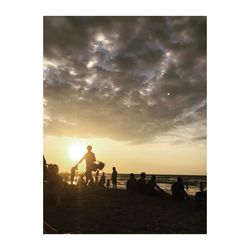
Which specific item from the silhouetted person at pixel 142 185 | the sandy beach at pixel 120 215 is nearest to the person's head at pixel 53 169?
the sandy beach at pixel 120 215

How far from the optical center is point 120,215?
29.1 ft

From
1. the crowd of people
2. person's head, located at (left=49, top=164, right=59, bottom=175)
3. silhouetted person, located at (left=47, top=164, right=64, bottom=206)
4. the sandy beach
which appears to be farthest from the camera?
person's head, located at (left=49, top=164, right=59, bottom=175)

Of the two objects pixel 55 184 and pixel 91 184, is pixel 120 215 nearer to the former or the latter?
pixel 55 184

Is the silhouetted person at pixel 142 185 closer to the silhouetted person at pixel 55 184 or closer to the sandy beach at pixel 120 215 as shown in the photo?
the sandy beach at pixel 120 215

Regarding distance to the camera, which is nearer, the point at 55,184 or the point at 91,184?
the point at 55,184

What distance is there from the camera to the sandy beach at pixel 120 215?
7891 mm

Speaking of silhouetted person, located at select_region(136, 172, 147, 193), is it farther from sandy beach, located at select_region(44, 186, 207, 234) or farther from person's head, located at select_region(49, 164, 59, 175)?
person's head, located at select_region(49, 164, 59, 175)

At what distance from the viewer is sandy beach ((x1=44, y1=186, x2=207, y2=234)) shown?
7891 mm

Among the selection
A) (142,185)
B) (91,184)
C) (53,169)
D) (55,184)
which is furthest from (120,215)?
(91,184)

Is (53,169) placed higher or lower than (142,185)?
higher

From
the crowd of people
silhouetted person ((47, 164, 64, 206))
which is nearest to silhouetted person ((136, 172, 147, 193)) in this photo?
the crowd of people

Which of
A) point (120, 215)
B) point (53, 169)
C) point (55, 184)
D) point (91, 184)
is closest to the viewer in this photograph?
point (120, 215)
